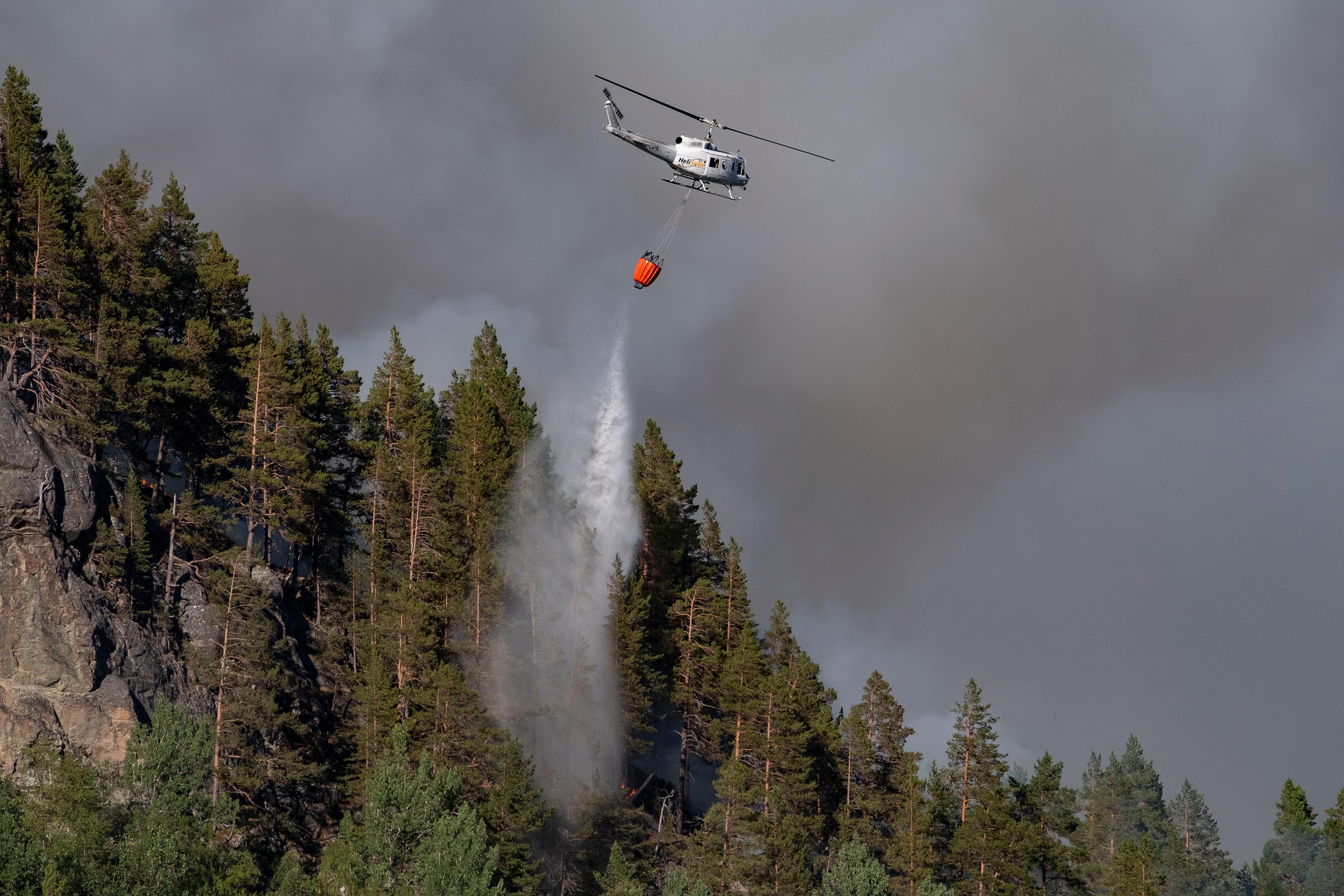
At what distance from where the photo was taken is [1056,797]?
291 ft

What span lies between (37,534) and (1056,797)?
6895cm

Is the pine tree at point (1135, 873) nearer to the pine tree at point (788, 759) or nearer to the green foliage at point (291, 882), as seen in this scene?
the pine tree at point (788, 759)

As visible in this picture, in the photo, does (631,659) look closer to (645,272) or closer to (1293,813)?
(645,272)

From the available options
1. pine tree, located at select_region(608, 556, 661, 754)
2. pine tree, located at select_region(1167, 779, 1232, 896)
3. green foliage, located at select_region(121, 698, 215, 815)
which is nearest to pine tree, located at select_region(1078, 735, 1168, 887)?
pine tree, located at select_region(1167, 779, 1232, 896)

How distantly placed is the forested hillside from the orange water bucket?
9792 mm

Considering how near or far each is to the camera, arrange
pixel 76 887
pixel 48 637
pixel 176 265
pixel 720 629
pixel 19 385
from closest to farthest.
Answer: pixel 76 887
pixel 48 637
pixel 19 385
pixel 176 265
pixel 720 629

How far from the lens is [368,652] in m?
59.0

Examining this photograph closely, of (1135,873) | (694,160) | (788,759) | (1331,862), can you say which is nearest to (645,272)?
(694,160)

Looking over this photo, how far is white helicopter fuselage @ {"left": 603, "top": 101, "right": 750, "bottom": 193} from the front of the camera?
62625 millimetres

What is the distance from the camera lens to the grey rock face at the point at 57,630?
50.9 m

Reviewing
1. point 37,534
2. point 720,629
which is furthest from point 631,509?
point 37,534

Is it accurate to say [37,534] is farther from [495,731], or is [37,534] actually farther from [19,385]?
[495,731]

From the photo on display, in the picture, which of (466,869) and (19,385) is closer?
(466,869)

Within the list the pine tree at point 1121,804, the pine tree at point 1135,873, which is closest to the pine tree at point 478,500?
the pine tree at point 1135,873
